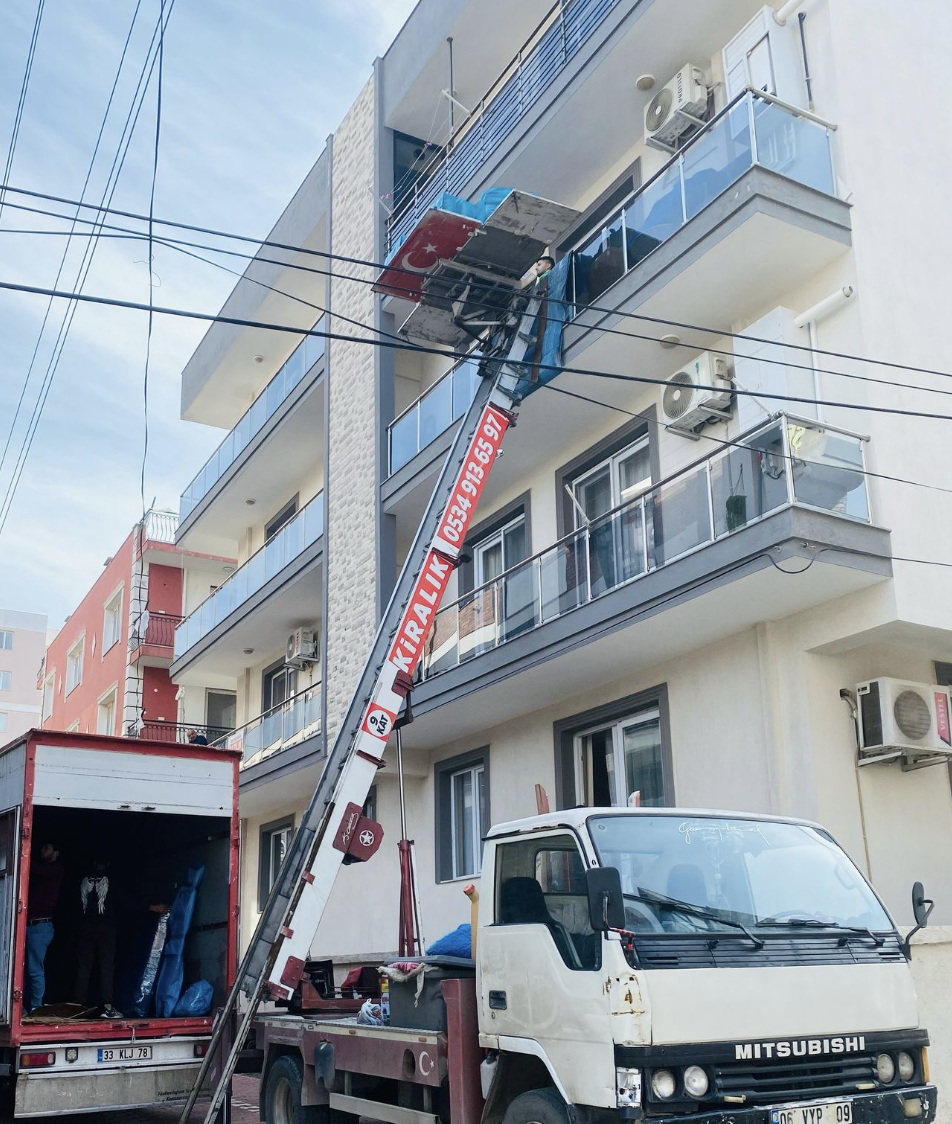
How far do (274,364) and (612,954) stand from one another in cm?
2322

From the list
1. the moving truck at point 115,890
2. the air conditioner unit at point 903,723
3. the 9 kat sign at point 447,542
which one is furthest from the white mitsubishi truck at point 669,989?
the air conditioner unit at point 903,723

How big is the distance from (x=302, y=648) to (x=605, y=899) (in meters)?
18.0

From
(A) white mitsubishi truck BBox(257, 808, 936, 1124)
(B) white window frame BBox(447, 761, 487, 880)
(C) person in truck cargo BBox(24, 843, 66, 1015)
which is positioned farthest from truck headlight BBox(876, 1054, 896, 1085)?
(B) white window frame BBox(447, 761, 487, 880)

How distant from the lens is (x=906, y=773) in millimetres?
12328

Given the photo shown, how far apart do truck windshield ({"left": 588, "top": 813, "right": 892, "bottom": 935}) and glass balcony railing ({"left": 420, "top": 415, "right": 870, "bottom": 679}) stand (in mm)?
4492

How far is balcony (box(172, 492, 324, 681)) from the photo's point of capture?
21609 millimetres

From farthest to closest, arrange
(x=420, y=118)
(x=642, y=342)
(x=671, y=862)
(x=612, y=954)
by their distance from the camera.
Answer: (x=420, y=118), (x=642, y=342), (x=671, y=862), (x=612, y=954)

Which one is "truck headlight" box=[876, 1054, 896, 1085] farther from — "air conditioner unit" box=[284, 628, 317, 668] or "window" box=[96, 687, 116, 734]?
"window" box=[96, 687, 116, 734]

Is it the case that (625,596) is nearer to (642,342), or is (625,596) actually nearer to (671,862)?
(642,342)

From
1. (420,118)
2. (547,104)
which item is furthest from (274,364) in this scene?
(547,104)

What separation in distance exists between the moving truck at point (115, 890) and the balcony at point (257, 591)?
28.9ft

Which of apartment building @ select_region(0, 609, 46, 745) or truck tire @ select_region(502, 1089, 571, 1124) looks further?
apartment building @ select_region(0, 609, 46, 745)

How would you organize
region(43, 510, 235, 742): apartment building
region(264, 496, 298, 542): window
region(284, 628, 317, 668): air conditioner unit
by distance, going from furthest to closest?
1. region(43, 510, 235, 742): apartment building
2. region(264, 496, 298, 542): window
3. region(284, 628, 317, 668): air conditioner unit

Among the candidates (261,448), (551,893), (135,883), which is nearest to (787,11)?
(551,893)
